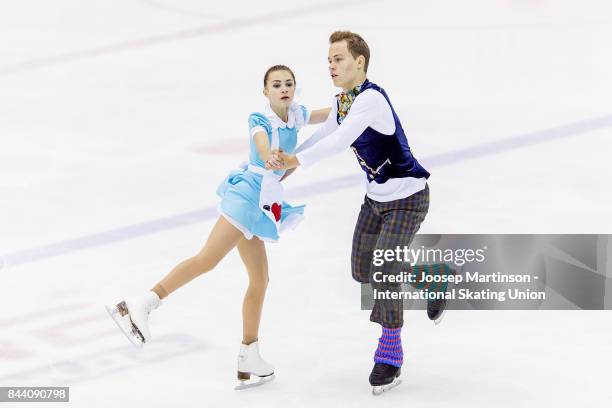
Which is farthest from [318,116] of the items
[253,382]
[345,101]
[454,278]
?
[253,382]

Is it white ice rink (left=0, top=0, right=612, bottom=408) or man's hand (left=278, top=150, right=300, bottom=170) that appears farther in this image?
white ice rink (left=0, top=0, right=612, bottom=408)

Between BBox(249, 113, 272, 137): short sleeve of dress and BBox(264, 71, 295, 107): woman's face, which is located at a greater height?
BBox(264, 71, 295, 107): woman's face

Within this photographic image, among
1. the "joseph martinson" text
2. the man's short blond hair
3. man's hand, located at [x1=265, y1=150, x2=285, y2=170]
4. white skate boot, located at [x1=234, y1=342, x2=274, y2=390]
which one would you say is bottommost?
white skate boot, located at [x1=234, y1=342, x2=274, y2=390]

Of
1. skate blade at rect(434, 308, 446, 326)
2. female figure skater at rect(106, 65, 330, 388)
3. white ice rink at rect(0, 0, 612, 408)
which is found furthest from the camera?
skate blade at rect(434, 308, 446, 326)

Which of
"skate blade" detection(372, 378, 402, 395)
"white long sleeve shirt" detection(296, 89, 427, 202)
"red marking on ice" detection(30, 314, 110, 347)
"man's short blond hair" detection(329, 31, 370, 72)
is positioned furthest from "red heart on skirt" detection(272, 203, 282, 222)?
"red marking on ice" detection(30, 314, 110, 347)

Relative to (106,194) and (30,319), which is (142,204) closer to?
(106,194)

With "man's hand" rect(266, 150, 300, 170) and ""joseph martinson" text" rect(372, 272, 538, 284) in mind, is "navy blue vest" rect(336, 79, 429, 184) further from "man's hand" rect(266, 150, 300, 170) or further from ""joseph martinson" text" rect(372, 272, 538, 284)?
""joseph martinson" text" rect(372, 272, 538, 284)

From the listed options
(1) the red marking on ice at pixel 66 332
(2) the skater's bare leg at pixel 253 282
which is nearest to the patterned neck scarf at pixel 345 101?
(2) the skater's bare leg at pixel 253 282

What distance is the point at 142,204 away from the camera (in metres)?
8.77

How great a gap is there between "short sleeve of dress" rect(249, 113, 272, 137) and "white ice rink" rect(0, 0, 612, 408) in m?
1.11

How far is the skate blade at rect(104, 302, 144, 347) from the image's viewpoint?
5.89 metres

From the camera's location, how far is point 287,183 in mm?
9242

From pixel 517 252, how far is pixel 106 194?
9.51 feet

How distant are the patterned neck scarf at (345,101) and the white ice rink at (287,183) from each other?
115cm
